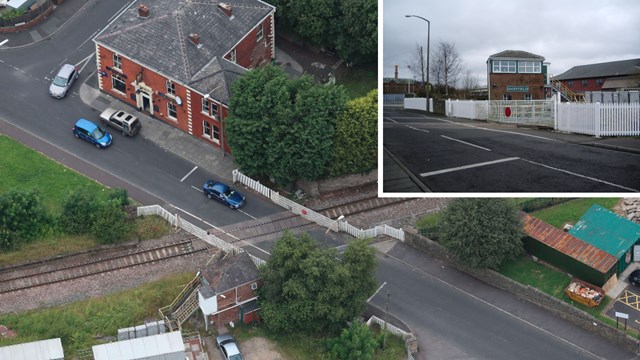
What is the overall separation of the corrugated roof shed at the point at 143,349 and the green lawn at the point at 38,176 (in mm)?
15388

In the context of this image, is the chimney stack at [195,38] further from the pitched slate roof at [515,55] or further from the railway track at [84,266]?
the pitched slate roof at [515,55]

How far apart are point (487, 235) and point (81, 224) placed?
30.9m

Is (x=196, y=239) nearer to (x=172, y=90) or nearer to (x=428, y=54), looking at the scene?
(x=172, y=90)

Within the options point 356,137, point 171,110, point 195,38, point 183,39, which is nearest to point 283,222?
point 356,137

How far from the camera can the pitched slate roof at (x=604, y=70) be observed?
175ft

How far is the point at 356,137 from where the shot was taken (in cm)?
9450

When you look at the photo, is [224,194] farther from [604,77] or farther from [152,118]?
[604,77]

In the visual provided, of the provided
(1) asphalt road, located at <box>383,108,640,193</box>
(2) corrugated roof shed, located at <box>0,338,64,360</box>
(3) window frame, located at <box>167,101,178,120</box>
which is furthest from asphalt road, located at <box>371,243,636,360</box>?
(1) asphalt road, located at <box>383,108,640,193</box>

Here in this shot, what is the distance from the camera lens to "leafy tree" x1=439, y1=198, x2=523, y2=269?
90062 millimetres

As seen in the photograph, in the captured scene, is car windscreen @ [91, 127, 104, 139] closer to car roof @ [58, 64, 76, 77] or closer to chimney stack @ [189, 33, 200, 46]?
car roof @ [58, 64, 76, 77]

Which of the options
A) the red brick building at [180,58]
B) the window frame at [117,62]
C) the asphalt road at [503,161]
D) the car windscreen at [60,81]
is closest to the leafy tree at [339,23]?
the red brick building at [180,58]

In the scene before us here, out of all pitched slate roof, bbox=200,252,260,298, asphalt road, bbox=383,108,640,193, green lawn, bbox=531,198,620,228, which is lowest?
pitched slate roof, bbox=200,252,260,298

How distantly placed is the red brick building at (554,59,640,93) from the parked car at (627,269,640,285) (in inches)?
1360

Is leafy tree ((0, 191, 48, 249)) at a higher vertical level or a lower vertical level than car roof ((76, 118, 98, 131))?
lower
